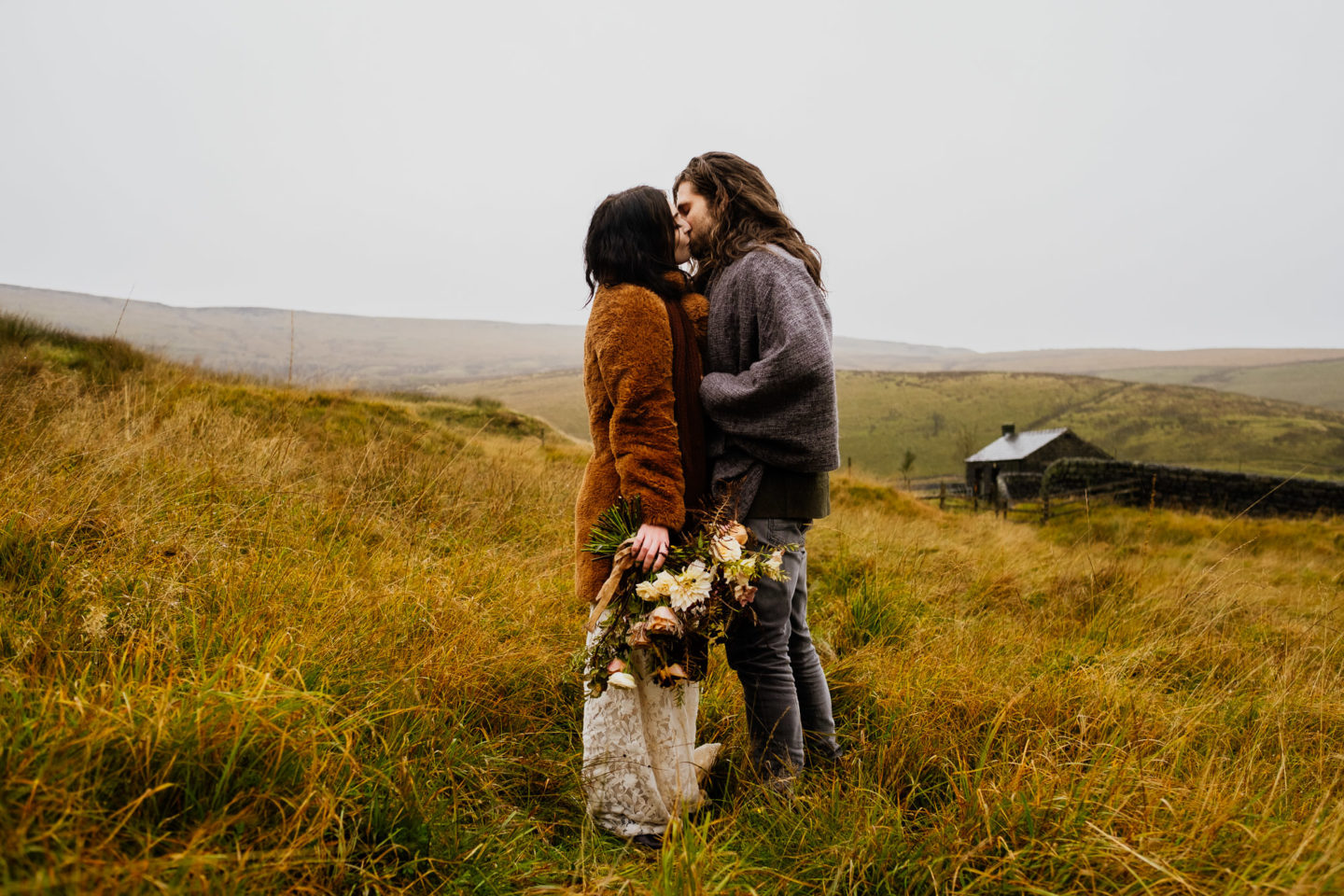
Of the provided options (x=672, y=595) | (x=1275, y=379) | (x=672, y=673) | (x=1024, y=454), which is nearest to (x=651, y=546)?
(x=672, y=595)

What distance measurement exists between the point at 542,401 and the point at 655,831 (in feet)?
199

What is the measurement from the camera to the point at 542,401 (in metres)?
61.2

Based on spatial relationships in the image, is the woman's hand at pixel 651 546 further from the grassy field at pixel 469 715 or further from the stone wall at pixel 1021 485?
the stone wall at pixel 1021 485

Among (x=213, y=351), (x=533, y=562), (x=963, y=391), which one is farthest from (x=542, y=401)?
(x=213, y=351)

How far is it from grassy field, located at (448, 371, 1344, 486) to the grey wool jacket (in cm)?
4458

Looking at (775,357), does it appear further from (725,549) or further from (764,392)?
(725,549)

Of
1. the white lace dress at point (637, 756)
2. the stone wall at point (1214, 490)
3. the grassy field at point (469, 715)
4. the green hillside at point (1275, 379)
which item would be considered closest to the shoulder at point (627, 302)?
the white lace dress at point (637, 756)

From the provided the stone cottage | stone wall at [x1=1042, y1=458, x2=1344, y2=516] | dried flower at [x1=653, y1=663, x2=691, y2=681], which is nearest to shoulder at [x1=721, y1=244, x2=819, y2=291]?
dried flower at [x1=653, y1=663, x2=691, y2=681]

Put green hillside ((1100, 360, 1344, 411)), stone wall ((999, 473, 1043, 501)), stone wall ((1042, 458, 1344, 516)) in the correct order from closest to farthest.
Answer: stone wall ((1042, 458, 1344, 516))
stone wall ((999, 473, 1043, 501))
green hillside ((1100, 360, 1344, 411))

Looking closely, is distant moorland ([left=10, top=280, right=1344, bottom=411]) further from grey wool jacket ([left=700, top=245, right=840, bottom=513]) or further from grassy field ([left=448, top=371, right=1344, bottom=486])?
grey wool jacket ([left=700, top=245, right=840, bottom=513])

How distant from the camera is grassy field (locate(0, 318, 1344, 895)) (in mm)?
1396

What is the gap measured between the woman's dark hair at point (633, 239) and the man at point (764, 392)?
18cm

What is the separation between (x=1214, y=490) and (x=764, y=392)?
24.3m

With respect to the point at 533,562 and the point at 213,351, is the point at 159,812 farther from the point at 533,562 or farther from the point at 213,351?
the point at 213,351
